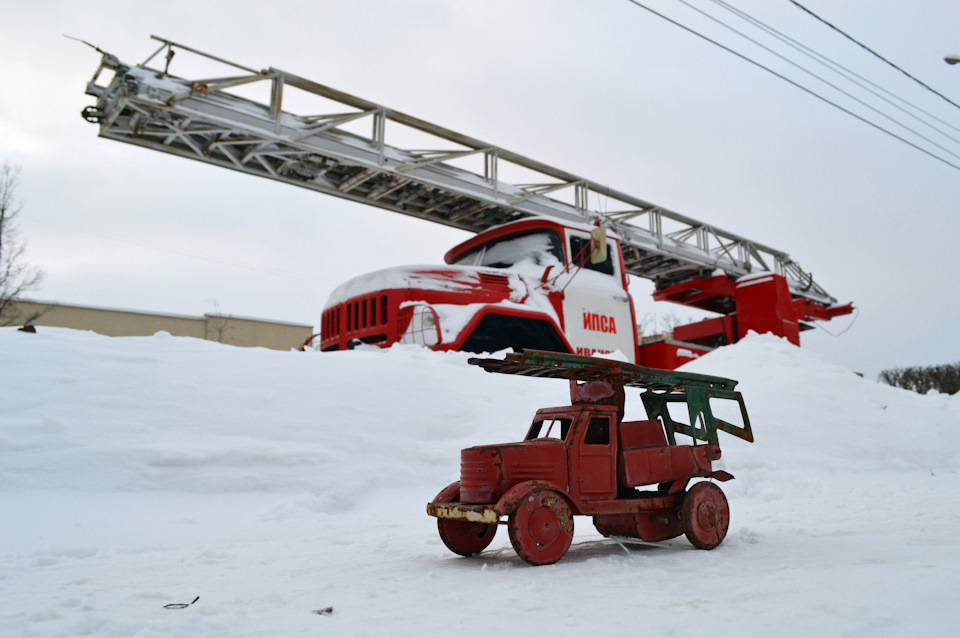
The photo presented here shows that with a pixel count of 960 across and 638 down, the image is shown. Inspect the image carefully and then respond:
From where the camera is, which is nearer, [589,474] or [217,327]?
[589,474]

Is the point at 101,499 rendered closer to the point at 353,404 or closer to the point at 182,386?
the point at 182,386

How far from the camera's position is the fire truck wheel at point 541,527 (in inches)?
155

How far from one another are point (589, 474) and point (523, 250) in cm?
688

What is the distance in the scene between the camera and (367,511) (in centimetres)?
608

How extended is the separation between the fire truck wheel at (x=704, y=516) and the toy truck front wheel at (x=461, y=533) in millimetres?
1355

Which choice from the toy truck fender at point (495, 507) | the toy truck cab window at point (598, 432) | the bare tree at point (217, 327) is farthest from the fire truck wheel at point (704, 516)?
the bare tree at point (217, 327)

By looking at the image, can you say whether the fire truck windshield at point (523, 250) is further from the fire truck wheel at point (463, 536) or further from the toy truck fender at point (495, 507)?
the toy truck fender at point (495, 507)

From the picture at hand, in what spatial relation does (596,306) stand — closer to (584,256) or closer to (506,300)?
(584,256)

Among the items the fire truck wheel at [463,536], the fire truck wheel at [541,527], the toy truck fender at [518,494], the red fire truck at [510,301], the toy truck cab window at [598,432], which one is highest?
the red fire truck at [510,301]

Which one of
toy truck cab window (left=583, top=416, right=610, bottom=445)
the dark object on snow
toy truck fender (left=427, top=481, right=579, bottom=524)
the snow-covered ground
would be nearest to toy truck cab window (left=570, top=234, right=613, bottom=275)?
the snow-covered ground

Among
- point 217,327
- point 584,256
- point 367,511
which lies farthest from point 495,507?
point 217,327

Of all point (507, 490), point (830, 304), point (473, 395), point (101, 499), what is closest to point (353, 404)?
point (473, 395)

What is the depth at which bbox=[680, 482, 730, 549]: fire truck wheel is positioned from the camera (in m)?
4.64

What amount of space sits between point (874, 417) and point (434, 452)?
7.10 m
